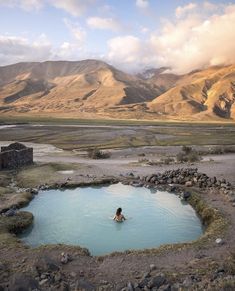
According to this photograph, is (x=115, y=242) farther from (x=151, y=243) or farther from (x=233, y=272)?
(x=233, y=272)

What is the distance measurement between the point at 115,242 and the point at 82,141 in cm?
8301

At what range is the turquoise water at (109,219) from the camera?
28.7 m

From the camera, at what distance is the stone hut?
186 ft

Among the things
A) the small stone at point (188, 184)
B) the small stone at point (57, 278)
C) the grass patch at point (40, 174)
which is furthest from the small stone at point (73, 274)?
the grass patch at point (40, 174)

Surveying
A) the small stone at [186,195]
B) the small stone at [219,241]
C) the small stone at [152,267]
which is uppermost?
the small stone at [219,241]

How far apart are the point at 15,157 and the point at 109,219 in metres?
28.6

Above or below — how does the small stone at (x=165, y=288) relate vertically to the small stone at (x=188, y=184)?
above

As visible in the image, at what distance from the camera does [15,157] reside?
192ft

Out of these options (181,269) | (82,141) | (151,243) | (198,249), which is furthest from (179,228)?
(82,141)

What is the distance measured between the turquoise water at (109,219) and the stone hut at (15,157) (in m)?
15.7

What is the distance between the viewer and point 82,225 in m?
32.2

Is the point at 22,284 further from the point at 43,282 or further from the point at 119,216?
the point at 119,216

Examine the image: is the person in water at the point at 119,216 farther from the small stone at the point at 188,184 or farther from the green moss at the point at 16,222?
the small stone at the point at 188,184

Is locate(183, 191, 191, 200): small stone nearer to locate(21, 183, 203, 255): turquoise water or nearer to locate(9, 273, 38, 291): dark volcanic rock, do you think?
locate(21, 183, 203, 255): turquoise water
